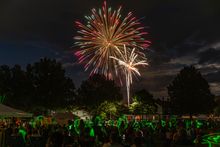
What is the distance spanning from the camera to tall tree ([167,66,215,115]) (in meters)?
76.6

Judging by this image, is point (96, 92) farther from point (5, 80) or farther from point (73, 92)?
point (5, 80)

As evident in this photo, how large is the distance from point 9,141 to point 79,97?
6478 centimetres

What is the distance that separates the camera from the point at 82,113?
279 ft

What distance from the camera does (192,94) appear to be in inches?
3014

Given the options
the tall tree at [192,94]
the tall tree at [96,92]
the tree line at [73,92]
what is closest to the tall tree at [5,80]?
the tree line at [73,92]

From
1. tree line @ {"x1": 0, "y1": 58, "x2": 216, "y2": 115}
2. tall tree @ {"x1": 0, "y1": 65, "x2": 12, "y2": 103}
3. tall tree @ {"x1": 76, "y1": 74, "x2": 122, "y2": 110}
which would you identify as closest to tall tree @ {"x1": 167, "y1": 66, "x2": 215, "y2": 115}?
tree line @ {"x1": 0, "y1": 58, "x2": 216, "y2": 115}

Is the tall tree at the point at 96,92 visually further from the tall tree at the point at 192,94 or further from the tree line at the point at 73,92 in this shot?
the tall tree at the point at 192,94

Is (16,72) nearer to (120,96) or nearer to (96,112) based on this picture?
(96,112)

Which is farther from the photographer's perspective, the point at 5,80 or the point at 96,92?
the point at 96,92

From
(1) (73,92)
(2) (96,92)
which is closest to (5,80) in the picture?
(1) (73,92)

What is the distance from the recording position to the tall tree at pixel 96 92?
83250 mm

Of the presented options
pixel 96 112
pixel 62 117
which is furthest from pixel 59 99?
pixel 62 117

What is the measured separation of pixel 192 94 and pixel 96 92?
2143cm

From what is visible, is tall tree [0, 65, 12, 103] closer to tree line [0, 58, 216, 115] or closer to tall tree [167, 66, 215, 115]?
tree line [0, 58, 216, 115]
